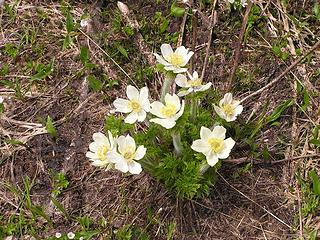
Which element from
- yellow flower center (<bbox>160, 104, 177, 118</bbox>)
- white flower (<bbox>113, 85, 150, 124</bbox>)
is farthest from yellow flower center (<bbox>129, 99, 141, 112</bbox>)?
yellow flower center (<bbox>160, 104, 177, 118</bbox>)

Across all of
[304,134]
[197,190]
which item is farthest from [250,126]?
[197,190]

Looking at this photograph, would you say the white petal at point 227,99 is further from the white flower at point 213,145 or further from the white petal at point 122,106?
the white petal at point 122,106

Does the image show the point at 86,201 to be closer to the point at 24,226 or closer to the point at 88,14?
the point at 24,226

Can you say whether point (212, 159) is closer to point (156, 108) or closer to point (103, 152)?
point (156, 108)

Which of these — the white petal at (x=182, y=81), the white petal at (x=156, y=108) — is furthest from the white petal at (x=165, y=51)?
the white petal at (x=156, y=108)

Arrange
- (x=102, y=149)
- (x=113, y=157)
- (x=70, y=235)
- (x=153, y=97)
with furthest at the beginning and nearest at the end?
(x=153, y=97) → (x=70, y=235) → (x=102, y=149) → (x=113, y=157)

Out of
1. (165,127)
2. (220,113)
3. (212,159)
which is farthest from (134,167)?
(220,113)
